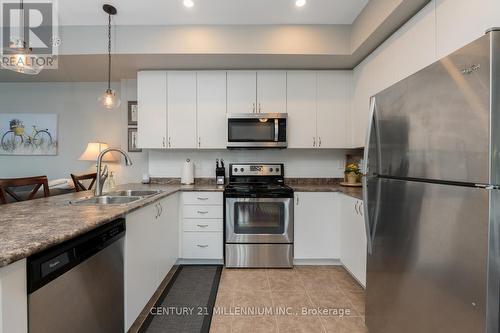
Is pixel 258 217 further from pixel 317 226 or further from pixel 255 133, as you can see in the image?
pixel 255 133

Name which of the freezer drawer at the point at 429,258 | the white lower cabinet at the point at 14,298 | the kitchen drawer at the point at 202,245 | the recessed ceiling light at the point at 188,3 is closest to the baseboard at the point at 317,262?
the kitchen drawer at the point at 202,245

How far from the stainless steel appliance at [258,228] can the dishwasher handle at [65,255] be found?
4.68ft

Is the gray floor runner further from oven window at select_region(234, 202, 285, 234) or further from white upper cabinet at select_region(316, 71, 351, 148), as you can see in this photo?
white upper cabinet at select_region(316, 71, 351, 148)

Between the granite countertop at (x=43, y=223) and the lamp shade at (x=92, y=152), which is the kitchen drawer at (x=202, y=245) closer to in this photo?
the granite countertop at (x=43, y=223)

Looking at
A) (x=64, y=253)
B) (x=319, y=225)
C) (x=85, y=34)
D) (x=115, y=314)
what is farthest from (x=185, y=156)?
(x=64, y=253)

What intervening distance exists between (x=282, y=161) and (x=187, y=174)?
126 cm

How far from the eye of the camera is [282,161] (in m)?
3.24

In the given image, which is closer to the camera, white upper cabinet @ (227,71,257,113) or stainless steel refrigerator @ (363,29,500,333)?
stainless steel refrigerator @ (363,29,500,333)

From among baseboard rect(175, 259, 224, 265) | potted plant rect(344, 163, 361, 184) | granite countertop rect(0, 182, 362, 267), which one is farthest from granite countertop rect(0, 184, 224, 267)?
potted plant rect(344, 163, 361, 184)

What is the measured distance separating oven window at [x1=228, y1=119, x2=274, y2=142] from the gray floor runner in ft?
4.89

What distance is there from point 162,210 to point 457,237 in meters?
2.02

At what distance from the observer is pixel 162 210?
2.16m

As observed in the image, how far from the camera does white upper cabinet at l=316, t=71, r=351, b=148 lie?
2.92 m

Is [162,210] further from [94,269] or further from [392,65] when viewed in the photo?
[392,65]
